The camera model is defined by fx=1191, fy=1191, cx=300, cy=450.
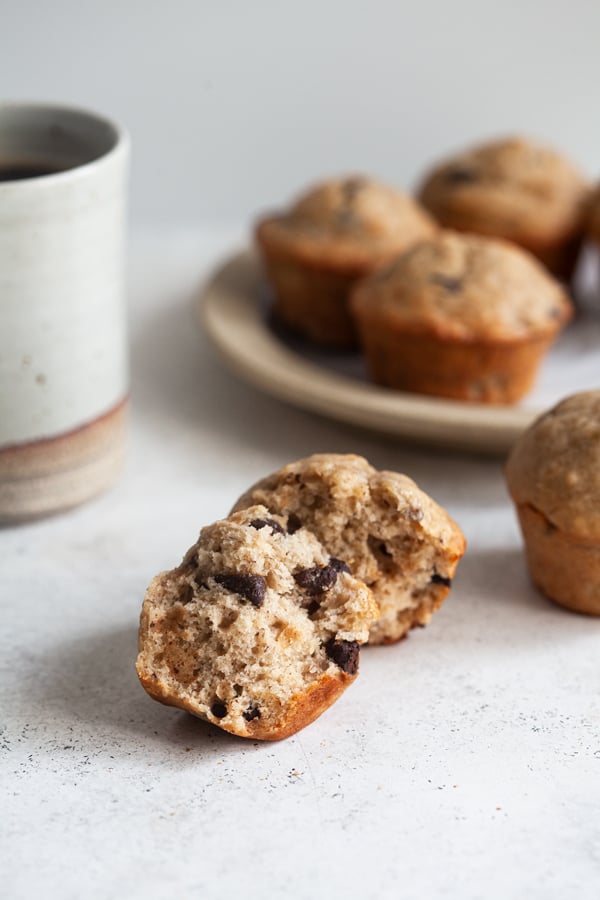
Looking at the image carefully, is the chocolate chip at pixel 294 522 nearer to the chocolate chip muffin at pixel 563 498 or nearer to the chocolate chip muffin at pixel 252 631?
the chocolate chip muffin at pixel 252 631

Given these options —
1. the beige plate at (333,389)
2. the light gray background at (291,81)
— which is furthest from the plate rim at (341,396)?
the light gray background at (291,81)

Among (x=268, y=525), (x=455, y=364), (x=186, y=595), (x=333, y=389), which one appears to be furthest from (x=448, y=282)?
(x=186, y=595)

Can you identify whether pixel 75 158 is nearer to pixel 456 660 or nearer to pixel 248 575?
pixel 248 575

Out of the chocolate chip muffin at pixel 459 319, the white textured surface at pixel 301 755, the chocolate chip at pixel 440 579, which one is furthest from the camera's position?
the chocolate chip muffin at pixel 459 319

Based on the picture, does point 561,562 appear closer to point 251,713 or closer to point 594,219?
point 251,713

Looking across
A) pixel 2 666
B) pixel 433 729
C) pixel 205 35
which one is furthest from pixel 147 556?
pixel 205 35
